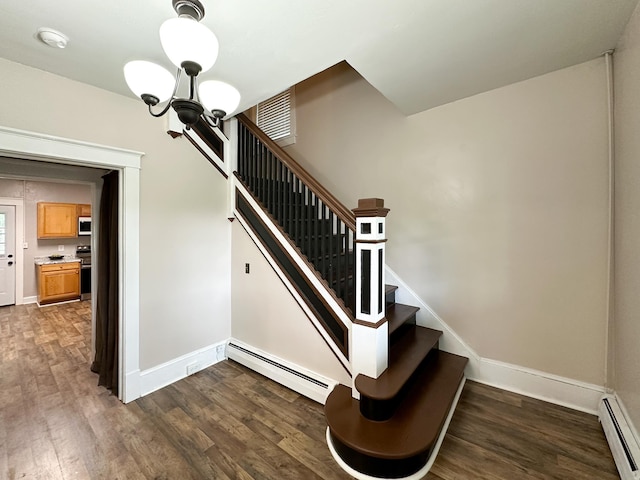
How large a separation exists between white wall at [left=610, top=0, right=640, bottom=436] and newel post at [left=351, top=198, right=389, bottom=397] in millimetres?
1439

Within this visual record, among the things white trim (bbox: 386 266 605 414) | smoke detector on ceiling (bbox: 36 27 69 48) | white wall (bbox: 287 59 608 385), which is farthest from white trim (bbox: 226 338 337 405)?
smoke detector on ceiling (bbox: 36 27 69 48)

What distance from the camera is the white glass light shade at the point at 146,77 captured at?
1176mm

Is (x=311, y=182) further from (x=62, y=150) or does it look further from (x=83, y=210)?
(x=83, y=210)

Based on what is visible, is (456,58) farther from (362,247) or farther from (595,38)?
(362,247)

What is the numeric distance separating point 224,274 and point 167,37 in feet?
7.69

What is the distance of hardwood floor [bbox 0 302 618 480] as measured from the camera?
1582 millimetres

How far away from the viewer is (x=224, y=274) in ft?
9.80

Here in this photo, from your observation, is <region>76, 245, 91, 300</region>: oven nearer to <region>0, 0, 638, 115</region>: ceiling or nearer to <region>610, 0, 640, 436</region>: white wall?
<region>0, 0, 638, 115</region>: ceiling

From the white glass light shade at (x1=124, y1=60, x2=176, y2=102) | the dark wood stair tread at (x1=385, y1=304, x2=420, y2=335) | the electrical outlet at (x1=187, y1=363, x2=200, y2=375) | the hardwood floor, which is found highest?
the white glass light shade at (x1=124, y1=60, x2=176, y2=102)

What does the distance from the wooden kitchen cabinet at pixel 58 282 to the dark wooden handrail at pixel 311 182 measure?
5486mm

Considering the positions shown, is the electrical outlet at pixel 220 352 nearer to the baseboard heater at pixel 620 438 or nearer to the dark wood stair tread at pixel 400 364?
the dark wood stair tread at pixel 400 364

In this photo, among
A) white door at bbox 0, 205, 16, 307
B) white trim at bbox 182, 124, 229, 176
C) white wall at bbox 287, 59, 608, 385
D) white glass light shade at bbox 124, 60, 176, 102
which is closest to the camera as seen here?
white glass light shade at bbox 124, 60, 176, 102

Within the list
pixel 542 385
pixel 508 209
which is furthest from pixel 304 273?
pixel 542 385

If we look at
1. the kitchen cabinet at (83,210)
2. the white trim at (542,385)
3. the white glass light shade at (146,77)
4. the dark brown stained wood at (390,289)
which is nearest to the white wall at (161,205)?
the white glass light shade at (146,77)
